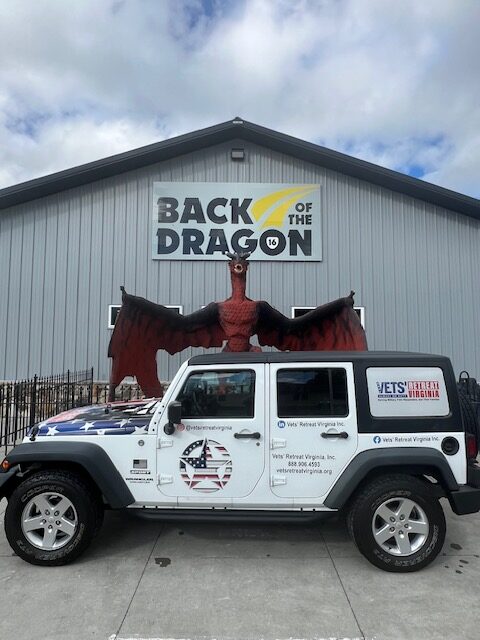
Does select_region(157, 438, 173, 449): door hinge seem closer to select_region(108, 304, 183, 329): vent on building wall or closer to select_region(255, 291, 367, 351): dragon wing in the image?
select_region(255, 291, 367, 351): dragon wing

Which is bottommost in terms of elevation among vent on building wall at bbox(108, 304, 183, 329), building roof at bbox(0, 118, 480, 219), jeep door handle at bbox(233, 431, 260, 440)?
jeep door handle at bbox(233, 431, 260, 440)

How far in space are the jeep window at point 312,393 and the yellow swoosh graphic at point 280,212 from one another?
842cm

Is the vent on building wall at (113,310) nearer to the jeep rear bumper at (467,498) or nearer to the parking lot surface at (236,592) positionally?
the parking lot surface at (236,592)

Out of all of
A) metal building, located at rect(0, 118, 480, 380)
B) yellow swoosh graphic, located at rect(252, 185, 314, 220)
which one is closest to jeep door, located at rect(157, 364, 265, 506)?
metal building, located at rect(0, 118, 480, 380)

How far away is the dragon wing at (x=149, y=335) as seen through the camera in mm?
6828

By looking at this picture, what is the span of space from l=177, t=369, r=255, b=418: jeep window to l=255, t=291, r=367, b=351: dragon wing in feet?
12.3

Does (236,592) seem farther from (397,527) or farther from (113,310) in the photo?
(113,310)

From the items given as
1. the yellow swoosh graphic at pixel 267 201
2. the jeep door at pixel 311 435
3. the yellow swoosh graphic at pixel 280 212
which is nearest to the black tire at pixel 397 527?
the jeep door at pixel 311 435

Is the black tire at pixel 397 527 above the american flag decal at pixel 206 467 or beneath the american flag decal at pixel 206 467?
beneath

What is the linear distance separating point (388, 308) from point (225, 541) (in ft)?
29.4

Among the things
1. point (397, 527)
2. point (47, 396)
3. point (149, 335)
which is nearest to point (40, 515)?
point (397, 527)

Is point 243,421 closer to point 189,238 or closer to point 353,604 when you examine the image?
point 353,604

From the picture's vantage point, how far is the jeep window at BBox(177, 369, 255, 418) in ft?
11.3

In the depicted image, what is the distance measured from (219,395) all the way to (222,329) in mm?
4191
